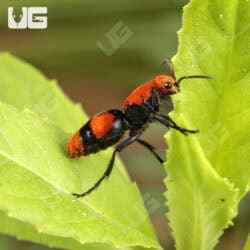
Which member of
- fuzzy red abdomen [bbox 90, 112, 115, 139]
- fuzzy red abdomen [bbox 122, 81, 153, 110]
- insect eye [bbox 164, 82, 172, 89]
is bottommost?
fuzzy red abdomen [bbox 90, 112, 115, 139]

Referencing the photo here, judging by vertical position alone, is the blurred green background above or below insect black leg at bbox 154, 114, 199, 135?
below

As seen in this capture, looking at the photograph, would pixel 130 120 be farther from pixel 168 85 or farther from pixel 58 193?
pixel 58 193

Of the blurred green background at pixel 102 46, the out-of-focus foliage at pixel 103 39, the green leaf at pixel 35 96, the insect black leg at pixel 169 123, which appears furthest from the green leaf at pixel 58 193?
the out-of-focus foliage at pixel 103 39

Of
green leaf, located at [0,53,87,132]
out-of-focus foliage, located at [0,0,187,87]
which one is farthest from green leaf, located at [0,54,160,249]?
out-of-focus foliage, located at [0,0,187,87]

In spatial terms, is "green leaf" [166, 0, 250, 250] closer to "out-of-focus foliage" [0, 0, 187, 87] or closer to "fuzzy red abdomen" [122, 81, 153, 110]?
"fuzzy red abdomen" [122, 81, 153, 110]

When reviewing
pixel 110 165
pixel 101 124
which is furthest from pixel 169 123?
pixel 101 124

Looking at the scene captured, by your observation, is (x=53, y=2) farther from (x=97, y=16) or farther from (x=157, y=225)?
(x=157, y=225)
